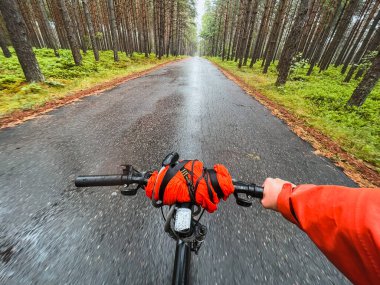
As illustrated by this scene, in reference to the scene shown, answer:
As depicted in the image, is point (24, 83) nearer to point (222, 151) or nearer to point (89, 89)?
point (89, 89)

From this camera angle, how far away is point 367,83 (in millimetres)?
7219

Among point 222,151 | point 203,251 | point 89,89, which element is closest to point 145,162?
point 222,151

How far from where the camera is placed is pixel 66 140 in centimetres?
392

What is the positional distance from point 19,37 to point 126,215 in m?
9.36

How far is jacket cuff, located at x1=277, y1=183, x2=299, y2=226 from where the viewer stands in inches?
36.7

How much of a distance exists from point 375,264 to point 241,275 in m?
1.43

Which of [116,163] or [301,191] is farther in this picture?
[116,163]

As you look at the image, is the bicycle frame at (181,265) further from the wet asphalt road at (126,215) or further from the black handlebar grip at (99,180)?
the wet asphalt road at (126,215)

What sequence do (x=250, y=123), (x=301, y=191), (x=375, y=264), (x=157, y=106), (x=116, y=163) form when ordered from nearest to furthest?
(x=375, y=264) < (x=301, y=191) < (x=116, y=163) < (x=250, y=123) < (x=157, y=106)

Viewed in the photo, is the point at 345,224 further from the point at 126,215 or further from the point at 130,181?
the point at 126,215

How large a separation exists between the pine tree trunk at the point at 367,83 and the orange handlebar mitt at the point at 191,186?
9461mm

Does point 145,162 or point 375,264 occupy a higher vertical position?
point 375,264

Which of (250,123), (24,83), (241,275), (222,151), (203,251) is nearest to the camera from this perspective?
(241,275)

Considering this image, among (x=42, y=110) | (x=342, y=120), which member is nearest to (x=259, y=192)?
(x=42, y=110)
